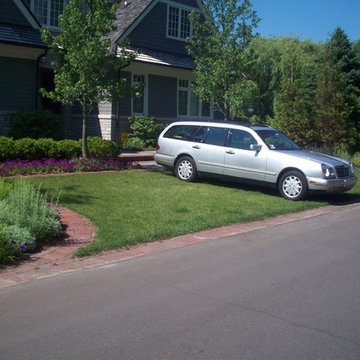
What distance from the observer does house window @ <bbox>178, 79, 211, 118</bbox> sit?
24484mm

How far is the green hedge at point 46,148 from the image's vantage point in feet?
46.1

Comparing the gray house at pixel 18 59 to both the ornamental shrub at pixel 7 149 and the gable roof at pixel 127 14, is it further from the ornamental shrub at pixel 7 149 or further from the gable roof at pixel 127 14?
the ornamental shrub at pixel 7 149

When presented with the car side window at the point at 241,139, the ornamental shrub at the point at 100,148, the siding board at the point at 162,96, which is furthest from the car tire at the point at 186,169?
the siding board at the point at 162,96

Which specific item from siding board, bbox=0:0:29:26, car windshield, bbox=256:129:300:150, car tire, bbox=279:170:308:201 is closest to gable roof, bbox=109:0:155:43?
siding board, bbox=0:0:29:26

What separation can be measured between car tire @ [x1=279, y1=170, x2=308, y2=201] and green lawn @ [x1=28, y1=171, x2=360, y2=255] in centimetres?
22

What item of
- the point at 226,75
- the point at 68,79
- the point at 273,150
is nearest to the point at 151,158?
the point at 226,75

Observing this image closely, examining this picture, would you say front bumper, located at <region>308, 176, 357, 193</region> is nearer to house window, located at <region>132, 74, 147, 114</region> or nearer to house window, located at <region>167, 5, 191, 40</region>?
house window, located at <region>132, 74, 147, 114</region>

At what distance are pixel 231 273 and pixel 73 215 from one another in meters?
3.95

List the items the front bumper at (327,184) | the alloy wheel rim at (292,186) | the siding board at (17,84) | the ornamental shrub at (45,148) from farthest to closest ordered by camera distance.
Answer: the siding board at (17,84) → the ornamental shrub at (45,148) → the alloy wheel rim at (292,186) → the front bumper at (327,184)

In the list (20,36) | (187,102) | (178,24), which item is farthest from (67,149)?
(178,24)

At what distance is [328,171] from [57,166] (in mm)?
7185

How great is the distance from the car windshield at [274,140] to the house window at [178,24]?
12.1 m

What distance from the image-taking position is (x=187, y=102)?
81.6 feet

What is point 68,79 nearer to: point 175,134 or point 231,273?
point 175,134
